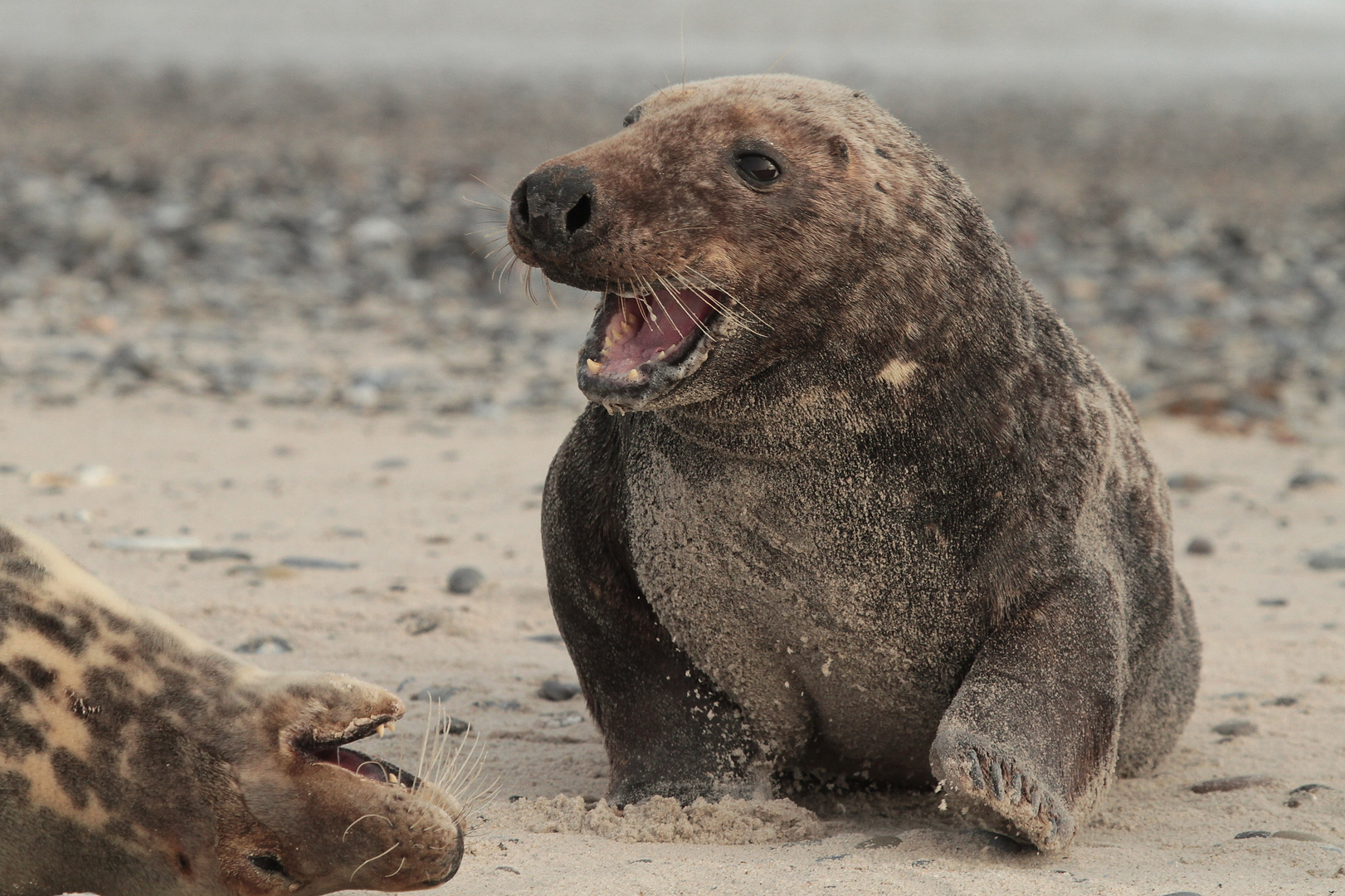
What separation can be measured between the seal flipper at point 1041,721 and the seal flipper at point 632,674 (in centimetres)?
68

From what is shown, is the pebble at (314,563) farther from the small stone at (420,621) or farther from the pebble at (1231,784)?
the pebble at (1231,784)

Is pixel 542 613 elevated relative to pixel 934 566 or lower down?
lower down

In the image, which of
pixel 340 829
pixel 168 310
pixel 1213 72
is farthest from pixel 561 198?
pixel 1213 72

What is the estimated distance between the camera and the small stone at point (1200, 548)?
23.3ft

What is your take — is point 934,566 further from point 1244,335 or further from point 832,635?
point 1244,335

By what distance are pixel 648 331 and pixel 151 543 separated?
337 cm

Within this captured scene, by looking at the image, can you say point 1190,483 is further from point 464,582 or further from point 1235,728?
point 464,582

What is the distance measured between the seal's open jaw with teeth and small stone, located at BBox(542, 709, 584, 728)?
5.57ft

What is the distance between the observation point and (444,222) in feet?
49.5

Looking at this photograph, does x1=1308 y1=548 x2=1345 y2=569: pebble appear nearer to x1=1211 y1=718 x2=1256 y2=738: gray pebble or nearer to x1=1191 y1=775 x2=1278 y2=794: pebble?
x1=1211 y1=718 x2=1256 y2=738: gray pebble

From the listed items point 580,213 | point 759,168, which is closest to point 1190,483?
point 759,168

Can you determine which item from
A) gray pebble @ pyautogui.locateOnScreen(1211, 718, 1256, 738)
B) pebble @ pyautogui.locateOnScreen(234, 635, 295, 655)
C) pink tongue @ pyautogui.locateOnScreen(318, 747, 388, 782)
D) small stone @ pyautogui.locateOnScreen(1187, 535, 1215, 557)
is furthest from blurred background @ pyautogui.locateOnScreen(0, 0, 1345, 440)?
gray pebble @ pyautogui.locateOnScreen(1211, 718, 1256, 738)

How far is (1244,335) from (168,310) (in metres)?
7.58

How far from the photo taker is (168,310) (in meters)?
11.8
